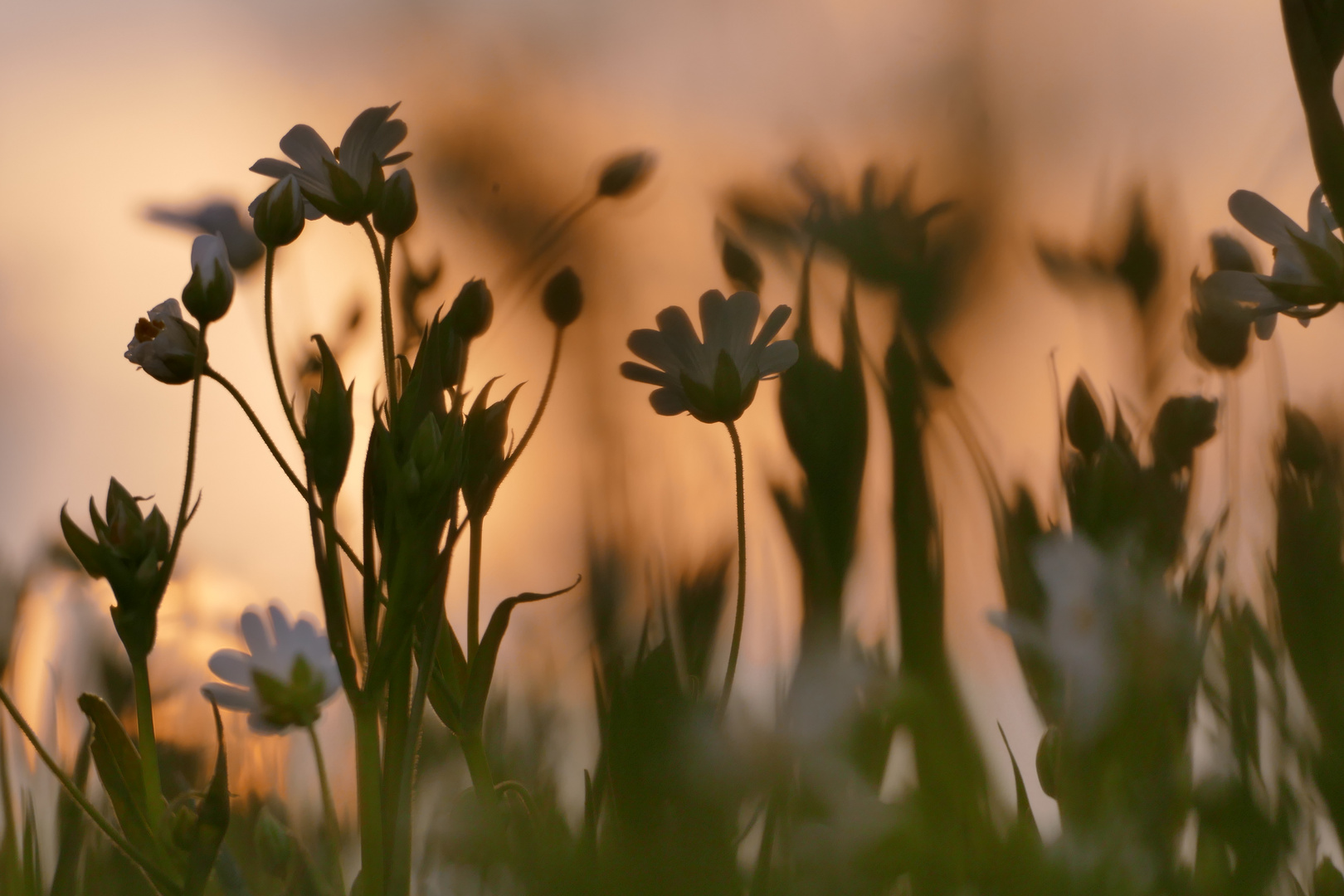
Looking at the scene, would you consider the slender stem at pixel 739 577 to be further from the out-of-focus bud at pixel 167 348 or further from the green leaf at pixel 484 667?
the out-of-focus bud at pixel 167 348

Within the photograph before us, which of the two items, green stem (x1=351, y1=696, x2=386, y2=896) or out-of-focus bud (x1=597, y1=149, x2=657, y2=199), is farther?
out-of-focus bud (x1=597, y1=149, x2=657, y2=199)

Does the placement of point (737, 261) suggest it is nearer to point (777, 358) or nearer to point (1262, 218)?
point (777, 358)

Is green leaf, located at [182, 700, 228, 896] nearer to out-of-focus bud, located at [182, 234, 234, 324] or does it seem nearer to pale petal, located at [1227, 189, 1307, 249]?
out-of-focus bud, located at [182, 234, 234, 324]

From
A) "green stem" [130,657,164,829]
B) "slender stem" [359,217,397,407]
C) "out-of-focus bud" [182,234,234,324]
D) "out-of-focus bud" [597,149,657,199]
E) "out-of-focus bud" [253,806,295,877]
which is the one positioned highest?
"out-of-focus bud" [597,149,657,199]

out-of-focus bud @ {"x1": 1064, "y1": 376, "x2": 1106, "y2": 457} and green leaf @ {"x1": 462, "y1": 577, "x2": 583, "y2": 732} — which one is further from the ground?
out-of-focus bud @ {"x1": 1064, "y1": 376, "x2": 1106, "y2": 457}

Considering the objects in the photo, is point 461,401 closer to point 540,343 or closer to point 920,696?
point 540,343

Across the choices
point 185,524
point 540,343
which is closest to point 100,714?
point 185,524

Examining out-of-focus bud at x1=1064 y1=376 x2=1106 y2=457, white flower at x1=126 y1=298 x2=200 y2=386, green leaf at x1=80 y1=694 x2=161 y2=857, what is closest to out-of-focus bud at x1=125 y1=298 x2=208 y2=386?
white flower at x1=126 y1=298 x2=200 y2=386

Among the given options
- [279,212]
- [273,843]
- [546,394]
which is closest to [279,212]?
[279,212]
